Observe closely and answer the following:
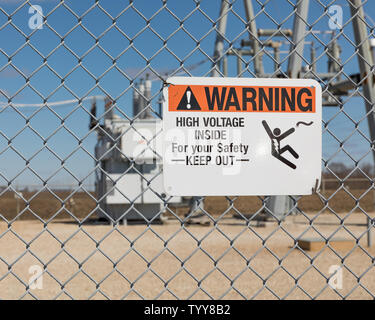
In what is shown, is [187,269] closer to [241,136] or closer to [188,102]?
[241,136]

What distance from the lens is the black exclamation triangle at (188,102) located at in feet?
10.2

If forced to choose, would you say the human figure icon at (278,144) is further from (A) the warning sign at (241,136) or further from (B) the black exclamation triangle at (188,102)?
(B) the black exclamation triangle at (188,102)

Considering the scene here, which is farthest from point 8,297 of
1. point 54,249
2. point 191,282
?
point 54,249

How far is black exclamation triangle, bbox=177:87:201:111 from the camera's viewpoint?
309 centimetres

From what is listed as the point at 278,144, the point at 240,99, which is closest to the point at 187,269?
the point at 278,144

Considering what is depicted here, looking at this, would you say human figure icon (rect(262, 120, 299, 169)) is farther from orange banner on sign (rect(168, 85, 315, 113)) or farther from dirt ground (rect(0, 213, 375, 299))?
dirt ground (rect(0, 213, 375, 299))

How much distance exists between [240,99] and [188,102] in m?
0.31

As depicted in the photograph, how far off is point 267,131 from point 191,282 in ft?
18.3

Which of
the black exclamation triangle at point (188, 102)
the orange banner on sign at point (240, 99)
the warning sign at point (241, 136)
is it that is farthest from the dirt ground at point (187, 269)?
the black exclamation triangle at point (188, 102)

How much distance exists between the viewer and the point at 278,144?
129 inches

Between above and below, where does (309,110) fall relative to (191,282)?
above

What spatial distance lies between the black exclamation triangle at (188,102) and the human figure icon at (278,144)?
428 millimetres

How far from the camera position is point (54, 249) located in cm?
1284
